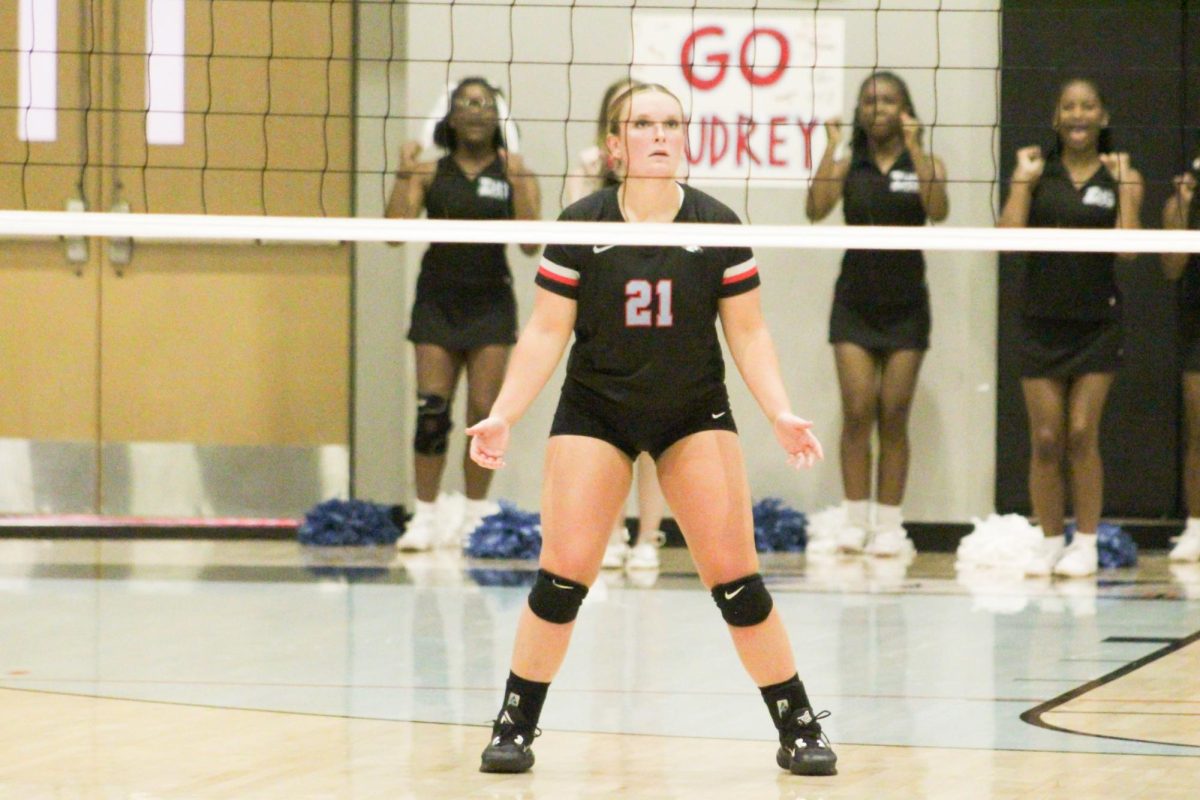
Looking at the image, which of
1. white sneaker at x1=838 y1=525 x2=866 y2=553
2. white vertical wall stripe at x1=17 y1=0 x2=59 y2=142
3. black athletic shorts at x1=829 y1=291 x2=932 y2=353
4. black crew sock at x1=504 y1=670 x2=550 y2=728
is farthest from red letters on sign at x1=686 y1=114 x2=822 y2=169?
black crew sock at x1=504 y1=670 x2=550 y2=728

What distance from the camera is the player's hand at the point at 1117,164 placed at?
8156 mm

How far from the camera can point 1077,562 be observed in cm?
827

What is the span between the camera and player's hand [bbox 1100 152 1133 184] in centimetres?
816

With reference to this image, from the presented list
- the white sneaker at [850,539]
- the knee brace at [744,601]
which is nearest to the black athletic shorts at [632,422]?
the knee brace at [744,601]

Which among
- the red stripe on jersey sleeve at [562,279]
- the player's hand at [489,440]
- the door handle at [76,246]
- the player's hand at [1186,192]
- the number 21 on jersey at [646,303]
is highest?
the player's hand at [1186,192]

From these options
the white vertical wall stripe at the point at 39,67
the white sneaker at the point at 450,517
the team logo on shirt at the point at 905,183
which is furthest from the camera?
the white vertical wall stripe at the point at 39,67

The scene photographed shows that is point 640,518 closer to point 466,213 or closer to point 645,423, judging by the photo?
point 466,213

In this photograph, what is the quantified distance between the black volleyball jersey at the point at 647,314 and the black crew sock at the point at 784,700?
2.21 ft

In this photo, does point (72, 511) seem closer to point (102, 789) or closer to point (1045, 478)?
point (1045, 478)

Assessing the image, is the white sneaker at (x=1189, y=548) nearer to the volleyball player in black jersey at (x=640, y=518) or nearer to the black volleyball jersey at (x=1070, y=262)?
the black volleyball jersey at (x=1070, y=262)

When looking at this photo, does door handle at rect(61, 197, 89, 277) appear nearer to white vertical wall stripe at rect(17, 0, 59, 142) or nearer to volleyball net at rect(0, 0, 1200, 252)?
volleyball net at rect(0, 0, 1200, 252)

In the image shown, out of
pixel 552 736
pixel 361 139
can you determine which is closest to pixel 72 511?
pixel 361 139

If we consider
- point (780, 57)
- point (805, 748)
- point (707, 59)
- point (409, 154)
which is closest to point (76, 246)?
point (409, 154)

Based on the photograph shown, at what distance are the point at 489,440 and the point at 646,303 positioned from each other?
48 cm
